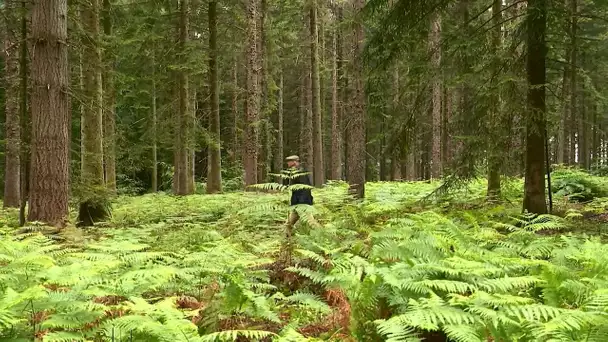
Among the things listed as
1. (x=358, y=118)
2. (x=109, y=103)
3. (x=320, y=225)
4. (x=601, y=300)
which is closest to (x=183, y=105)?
(x=109, y=103)

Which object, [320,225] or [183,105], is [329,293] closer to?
[320,225]

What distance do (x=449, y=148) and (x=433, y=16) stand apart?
13.9 metres

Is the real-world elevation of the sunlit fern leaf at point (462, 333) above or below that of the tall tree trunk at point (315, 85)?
below

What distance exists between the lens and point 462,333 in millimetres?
3047

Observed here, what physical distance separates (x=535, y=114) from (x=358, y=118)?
186 inches

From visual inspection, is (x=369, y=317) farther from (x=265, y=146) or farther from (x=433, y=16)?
(x=265, y=146)

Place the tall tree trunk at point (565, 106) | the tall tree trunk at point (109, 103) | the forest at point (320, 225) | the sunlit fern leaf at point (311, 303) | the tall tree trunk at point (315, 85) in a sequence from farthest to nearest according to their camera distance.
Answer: the tall tree trunk at point (315, 85) → the tall tree trunk at point (109, 103) → the tall tree trunk at point (565, 106) → the sunlit fern leaf at point (311, 303) → the forest at point (320, 225)

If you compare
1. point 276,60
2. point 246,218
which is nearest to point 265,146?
point 276,60

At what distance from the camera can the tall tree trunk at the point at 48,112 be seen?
8.44m

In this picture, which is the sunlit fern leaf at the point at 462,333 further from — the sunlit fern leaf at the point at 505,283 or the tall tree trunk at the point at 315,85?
the tall tree trunk at the point at 315,85

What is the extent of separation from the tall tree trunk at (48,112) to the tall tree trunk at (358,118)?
22.0 ft

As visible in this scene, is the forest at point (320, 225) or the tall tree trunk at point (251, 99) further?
the tall tree trunk at point (251, 99)

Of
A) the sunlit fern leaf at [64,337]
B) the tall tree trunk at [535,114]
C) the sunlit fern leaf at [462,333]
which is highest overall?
the tall tree trunk at [535,114]

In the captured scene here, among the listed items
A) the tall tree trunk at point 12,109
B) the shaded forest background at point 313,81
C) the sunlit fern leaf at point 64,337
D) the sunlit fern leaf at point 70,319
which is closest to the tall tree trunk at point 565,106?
the shaded forest background at point 313,81
